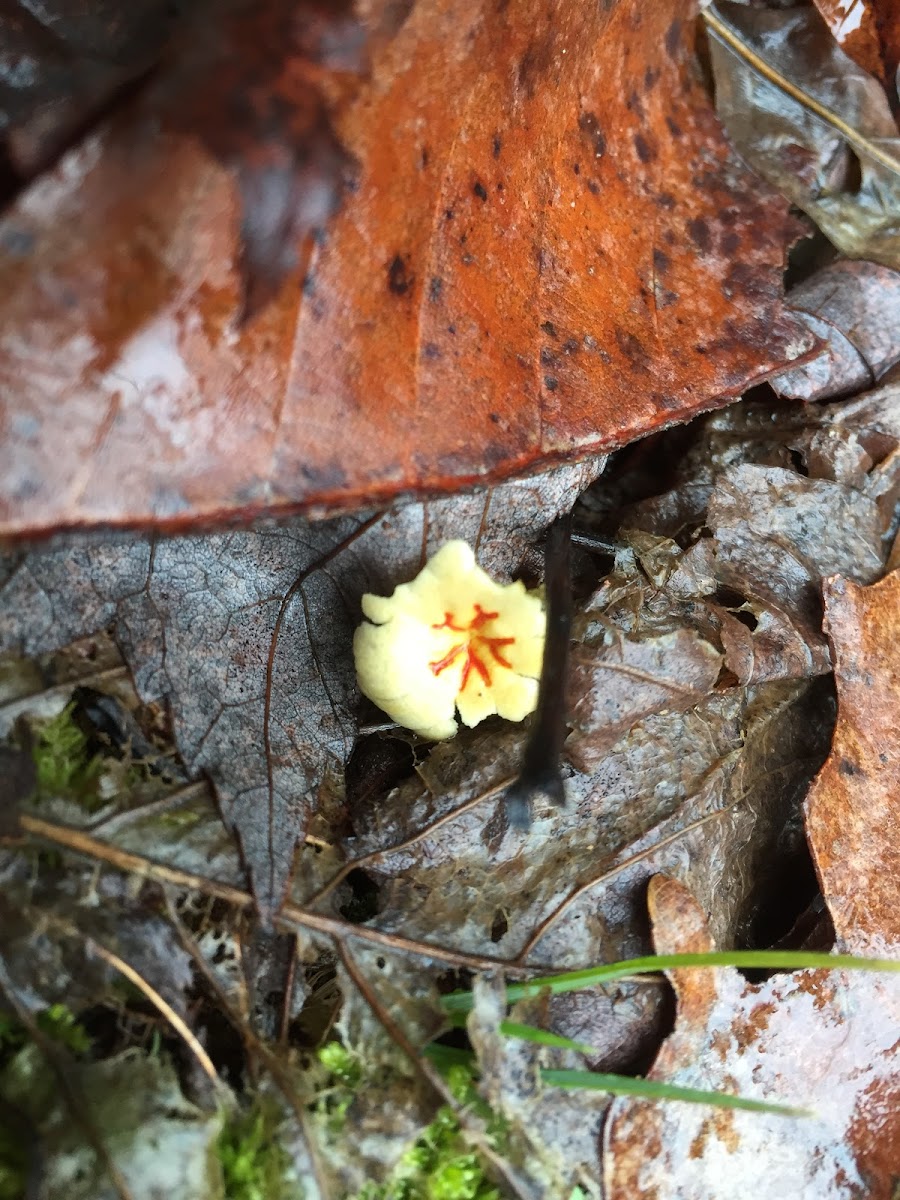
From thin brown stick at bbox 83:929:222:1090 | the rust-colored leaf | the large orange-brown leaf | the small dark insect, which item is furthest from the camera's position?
the rust-colored leaf

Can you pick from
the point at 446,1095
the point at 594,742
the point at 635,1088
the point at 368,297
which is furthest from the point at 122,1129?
the point at 368,297

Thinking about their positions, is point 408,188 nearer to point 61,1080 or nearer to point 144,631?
point 144,631

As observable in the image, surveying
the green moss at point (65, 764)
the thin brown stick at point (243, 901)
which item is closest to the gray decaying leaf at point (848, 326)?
the thin brown stick at point (243, 901)

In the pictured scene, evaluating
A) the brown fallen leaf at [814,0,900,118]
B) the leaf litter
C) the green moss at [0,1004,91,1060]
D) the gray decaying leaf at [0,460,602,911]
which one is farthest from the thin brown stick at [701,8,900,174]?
the green moss at [0,1004,91,1060]

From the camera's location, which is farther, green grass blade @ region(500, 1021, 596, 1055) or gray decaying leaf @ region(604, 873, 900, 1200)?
gray decaying leaf @ region(604, 873, 900, 1200)

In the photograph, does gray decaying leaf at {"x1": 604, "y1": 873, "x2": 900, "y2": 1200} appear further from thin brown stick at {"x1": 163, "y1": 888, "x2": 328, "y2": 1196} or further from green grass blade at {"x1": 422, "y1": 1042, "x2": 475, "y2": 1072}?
thin brown stick at {"x1": 163, "y1": 888, "x2": 328, "y2": 1196}

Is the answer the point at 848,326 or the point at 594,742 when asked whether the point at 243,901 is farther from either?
the point at 848,326
